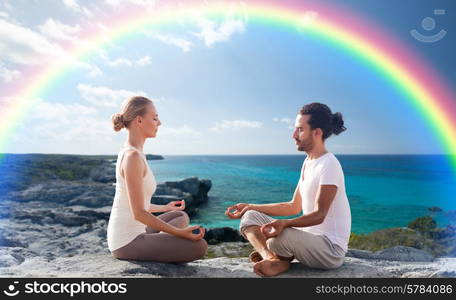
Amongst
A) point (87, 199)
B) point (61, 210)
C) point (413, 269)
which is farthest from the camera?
point (87, 199)

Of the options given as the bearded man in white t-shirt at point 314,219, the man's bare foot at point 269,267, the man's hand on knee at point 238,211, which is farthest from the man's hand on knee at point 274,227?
the man's hand on knee at point 238,211

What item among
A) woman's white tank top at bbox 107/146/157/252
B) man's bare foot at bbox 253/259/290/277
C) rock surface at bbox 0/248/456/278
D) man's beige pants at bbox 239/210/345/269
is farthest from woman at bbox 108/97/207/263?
man's beige pants at bbox 239/210/345/269

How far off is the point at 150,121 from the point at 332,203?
211 cm

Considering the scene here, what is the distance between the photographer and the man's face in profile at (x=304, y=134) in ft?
12.6

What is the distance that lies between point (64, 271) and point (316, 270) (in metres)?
2.74

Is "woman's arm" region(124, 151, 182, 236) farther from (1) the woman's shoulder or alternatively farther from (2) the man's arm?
(2) the man's arm

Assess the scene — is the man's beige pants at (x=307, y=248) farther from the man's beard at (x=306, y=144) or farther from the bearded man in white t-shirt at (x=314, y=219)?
the man's beard at (x=306, y=144)

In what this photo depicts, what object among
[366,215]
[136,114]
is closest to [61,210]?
[136,114]

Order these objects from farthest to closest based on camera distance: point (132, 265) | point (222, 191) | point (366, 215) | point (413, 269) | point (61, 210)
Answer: point (222, 191) < point (366, 215) < point (61, 210) < point (413, 269) < point (132, 265)

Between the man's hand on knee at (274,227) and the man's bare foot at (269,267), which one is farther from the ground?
the man's hand on knee at (274,227)

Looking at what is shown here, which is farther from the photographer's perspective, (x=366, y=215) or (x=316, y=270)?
(x=366, y=215)

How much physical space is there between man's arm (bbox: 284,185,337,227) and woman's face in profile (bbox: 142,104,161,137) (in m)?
1.71

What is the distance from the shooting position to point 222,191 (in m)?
55.0

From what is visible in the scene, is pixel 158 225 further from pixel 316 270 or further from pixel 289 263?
pixel 316 270
